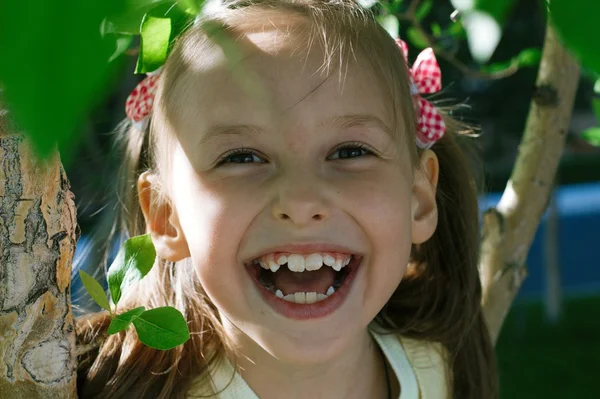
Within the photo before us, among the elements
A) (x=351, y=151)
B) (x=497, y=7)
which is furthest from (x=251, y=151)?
(x=497, y=7)

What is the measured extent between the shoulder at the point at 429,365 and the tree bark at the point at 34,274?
2.56ft

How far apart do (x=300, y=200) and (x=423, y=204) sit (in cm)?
38

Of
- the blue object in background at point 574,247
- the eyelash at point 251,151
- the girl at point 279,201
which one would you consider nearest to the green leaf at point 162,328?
the girl at point 279,201

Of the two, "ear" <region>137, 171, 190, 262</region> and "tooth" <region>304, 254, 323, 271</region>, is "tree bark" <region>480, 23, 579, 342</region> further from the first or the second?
"ear" <region>137, 171, 190, 262</region>

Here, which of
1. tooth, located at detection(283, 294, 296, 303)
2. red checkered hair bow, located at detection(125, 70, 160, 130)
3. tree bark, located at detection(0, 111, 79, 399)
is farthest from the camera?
red checkered hair bow, located at detection(125, 70, 160, 130)

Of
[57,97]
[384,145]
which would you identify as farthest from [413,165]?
Answer: [57,97]

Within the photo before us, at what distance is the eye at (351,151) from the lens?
4.35ft

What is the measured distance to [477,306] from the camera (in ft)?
5.60

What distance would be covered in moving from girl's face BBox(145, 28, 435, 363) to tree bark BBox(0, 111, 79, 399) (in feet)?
0.94

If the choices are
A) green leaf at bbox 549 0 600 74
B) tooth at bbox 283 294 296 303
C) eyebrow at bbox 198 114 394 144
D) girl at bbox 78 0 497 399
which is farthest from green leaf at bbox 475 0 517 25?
tooth at bbox 283 294 296 303

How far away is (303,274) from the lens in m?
1.41

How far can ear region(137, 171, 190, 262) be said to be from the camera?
4.74 ft

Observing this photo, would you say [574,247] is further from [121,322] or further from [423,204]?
[121,322]

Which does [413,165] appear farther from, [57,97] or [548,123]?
[57,97]
